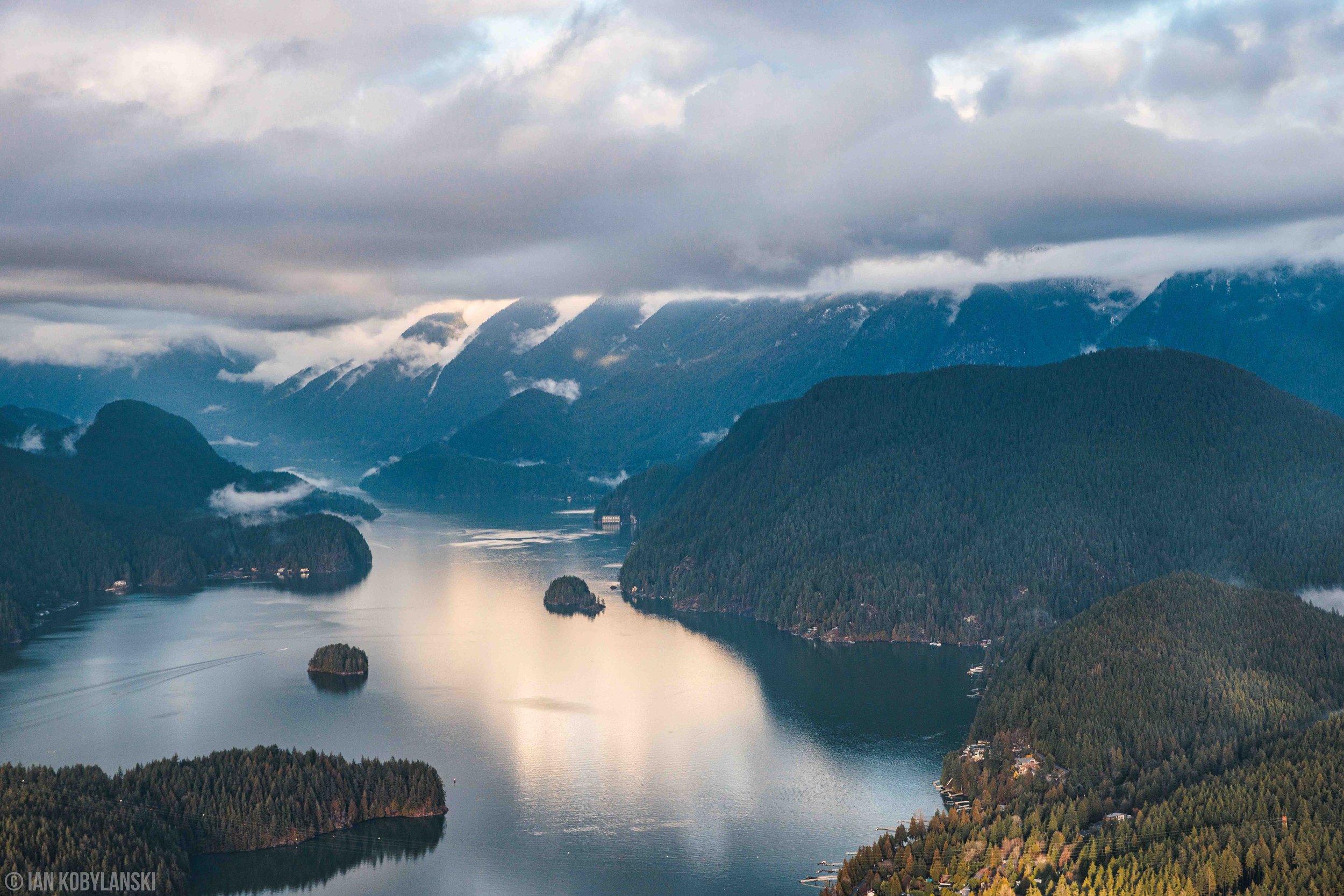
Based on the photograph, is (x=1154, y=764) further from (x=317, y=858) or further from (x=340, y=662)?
(x=340, y=662)

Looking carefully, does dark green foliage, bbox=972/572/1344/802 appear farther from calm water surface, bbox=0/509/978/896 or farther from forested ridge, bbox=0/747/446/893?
forested ridge, bbox=0/747/446/893

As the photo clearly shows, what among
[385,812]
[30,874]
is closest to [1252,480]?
[385,812]

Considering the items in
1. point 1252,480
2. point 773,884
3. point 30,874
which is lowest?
point 773,884

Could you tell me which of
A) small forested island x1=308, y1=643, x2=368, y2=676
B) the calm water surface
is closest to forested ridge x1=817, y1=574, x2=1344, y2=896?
→ the calm water surface

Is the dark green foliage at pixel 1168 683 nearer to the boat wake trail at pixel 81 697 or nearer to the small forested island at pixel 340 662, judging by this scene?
the small forested island at pixel 340 662

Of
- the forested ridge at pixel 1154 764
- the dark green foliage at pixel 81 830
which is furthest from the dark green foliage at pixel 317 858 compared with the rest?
the forested ridge at pixel 1154 764

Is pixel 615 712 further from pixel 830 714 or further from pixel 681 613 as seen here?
pixel 681 613

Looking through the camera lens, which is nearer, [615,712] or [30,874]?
[30,874]
